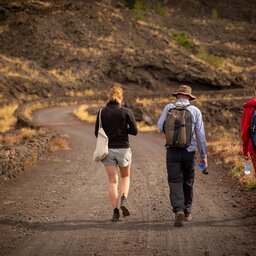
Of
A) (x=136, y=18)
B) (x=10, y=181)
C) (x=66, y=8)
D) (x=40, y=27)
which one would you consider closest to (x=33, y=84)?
(x=40, y=27)

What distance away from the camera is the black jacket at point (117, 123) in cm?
845

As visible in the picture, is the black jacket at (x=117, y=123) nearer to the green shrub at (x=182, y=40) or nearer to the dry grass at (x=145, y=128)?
the dry grass at (x=145, y=128)

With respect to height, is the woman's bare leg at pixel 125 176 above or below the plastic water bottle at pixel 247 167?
below

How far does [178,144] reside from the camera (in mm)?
8055

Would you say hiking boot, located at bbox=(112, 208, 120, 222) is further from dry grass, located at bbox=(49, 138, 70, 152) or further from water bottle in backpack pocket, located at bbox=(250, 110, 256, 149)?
dry grass, located at bbox=(49, 138, 70, 152)

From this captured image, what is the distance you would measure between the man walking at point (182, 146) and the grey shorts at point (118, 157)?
0.68 metres

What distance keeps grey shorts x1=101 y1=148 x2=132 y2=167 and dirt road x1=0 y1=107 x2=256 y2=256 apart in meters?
0.92

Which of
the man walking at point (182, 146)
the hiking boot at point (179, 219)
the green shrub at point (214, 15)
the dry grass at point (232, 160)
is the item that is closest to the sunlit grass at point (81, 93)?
the dry grass at point (232, 160)

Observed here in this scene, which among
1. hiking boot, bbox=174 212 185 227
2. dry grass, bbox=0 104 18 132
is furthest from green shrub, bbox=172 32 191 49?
hiking boot, bbox=174 212 185 227

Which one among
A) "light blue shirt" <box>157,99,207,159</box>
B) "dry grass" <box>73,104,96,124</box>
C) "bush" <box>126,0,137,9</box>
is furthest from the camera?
"bush" <box>126,0,137,9</box>

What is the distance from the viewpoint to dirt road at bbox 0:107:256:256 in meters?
6.92

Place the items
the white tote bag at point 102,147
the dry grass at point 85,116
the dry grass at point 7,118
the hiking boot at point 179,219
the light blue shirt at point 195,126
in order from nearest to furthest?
the hiking boot at point 179,219, the light blue shirt at point 195,126, the white tote bag at point 102,147, the dry grass at point 7,118, the dry grass at point 85,116

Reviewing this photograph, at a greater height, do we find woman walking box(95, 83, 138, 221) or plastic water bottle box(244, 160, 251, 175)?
woman walking box(95, 83, 138, 221)

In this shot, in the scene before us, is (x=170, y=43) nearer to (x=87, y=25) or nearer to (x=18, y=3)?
(x=87, y=25)
